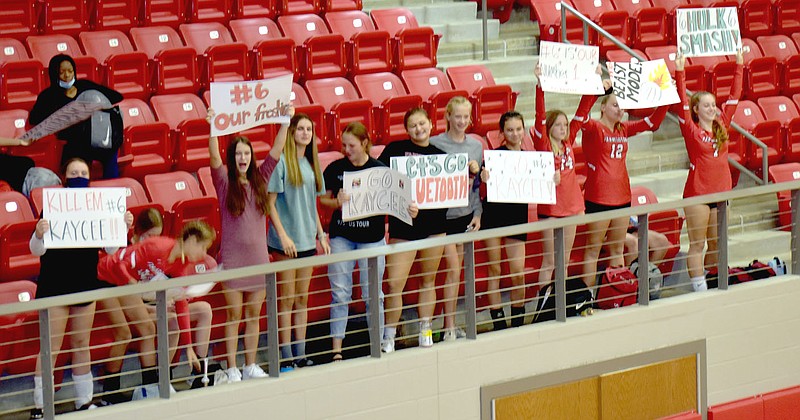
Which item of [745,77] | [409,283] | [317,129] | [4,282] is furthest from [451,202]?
[745,77]

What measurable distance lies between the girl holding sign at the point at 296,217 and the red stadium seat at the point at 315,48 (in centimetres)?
250

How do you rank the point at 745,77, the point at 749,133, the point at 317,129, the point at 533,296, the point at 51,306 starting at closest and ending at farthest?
the point at 51,306 < the point at 533,296 < the point at 317,129 < the point at 749,133 < the point at 745,77

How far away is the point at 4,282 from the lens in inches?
272

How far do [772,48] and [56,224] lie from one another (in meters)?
7.16

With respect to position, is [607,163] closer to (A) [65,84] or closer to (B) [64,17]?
(A) [65,84]

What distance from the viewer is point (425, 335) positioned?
6.65m

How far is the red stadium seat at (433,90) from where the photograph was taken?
29.5 feet

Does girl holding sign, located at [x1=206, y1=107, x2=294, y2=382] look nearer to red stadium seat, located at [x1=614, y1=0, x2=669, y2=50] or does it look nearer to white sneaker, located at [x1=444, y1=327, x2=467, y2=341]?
white sneaker, located at [x1=444, y1=327, x2=467, y2=341]

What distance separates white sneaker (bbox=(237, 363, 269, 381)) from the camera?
6211 millimetres

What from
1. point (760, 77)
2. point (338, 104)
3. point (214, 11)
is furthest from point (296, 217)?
point (760, 77)

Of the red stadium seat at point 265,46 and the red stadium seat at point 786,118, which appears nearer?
the red stadium seat at point 265,46

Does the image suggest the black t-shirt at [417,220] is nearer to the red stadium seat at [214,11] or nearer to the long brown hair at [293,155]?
the long brown hair at [293,155]

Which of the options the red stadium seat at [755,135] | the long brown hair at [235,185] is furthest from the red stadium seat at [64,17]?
the red stadium seat at [755,135]

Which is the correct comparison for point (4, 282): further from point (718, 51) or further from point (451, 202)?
point (718, 51)
